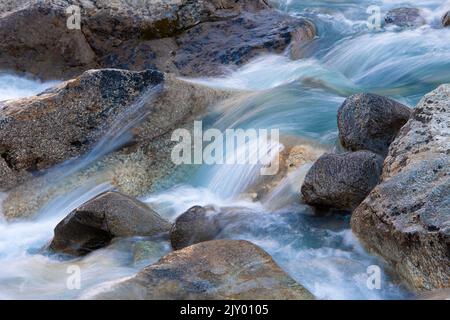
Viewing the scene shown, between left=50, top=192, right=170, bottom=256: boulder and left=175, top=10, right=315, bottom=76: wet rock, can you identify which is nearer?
left=50, top=192, right=170, bottom=256: boulder

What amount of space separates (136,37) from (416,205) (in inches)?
291

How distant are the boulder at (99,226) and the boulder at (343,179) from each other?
1.57 m

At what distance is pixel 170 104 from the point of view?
26.1 ft

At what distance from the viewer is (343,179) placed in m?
6.00

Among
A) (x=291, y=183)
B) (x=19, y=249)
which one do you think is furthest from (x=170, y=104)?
(x=19, y=249)

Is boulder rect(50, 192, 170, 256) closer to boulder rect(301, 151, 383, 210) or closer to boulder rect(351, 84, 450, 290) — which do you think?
boulder rect(301, 151, 383, 210)

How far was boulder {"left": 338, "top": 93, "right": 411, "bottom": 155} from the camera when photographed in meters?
6.57

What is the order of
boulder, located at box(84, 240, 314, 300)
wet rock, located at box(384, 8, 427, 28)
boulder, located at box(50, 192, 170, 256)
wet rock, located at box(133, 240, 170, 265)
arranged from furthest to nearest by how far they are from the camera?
1. wet rock, located at box(384, 8, 427, 28)
2. boulder, located at box(50, 192, 170, 256)
3. wet rock, located at box(133, 240, 170, 265)
4. boulder, located at box(84, 240, 314, 300)

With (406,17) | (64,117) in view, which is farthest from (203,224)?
(406,17)

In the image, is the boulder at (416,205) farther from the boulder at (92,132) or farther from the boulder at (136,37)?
the boulder at (136,37)

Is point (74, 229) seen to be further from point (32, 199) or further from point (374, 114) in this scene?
point (374, 114)

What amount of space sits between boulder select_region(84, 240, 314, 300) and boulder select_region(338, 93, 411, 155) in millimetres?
2367

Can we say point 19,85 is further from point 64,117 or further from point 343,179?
point 343,179

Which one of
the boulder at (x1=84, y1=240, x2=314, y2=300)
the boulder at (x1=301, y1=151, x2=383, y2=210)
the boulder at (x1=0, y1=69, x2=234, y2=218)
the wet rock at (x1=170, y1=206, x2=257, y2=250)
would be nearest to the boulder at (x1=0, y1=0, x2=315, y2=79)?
the boulder at (x1=0, y1=69, x2=234, y2=218)
